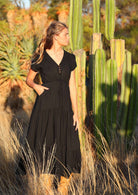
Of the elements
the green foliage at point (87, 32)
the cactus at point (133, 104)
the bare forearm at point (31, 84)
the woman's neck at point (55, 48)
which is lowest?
the cactus at point (133, 104)

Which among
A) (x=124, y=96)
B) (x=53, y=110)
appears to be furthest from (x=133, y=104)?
(x=53, y=110)

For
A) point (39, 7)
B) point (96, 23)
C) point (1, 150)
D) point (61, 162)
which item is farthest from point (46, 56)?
point (39, 7)

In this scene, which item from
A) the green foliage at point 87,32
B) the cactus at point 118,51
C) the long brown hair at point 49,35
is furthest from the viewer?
the green foliage at point 87,32

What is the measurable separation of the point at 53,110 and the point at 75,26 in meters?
1.92

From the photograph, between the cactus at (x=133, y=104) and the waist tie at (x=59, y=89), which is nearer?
the waist tie at (x=59, y=89)

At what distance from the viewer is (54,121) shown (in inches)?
101

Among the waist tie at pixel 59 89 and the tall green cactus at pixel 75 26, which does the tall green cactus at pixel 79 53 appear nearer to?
the tall green cactus at pixel 75 26

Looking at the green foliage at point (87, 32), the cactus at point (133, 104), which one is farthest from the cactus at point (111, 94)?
the green foliage at point (87, 32)

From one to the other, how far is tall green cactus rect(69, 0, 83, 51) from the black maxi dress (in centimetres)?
138

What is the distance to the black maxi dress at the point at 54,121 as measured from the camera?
255 cm

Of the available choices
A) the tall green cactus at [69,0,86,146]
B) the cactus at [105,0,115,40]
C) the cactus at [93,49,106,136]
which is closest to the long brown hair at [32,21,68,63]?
the tall green cactus at [69,0,86,146]

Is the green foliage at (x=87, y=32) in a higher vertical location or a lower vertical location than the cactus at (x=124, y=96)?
higher

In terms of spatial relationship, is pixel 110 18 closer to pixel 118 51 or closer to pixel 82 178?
pixel 118 51

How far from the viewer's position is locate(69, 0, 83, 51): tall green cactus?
12.9ft
